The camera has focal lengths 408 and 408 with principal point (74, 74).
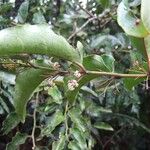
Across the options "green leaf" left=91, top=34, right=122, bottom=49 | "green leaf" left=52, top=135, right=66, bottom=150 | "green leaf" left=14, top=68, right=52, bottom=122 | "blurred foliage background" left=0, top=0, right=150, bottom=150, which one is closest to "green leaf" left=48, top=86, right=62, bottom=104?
"blurred foliage background" left=0, top=0, right=150, bottom=150

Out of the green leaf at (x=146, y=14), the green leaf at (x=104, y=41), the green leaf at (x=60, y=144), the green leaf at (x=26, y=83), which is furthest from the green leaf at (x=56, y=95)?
the green leaf at (x=146, y=14)

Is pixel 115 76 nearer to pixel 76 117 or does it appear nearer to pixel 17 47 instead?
pixel 17 47

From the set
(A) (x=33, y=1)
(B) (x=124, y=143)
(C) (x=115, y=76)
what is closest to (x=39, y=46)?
(C) (x=115, y=76)

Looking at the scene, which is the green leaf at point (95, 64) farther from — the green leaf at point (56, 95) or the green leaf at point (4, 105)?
the green leaf at point (4, 105)

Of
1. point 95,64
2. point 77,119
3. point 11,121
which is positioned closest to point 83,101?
point 77,119

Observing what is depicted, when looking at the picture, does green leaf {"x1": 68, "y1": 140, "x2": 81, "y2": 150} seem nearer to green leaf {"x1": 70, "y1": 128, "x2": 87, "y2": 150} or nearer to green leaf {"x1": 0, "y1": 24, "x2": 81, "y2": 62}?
green leaf {"x1": 70, "y1": 128, "x2": 87, "y2": 150}

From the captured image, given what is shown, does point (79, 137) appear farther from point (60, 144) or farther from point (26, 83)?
point (26, 83)
